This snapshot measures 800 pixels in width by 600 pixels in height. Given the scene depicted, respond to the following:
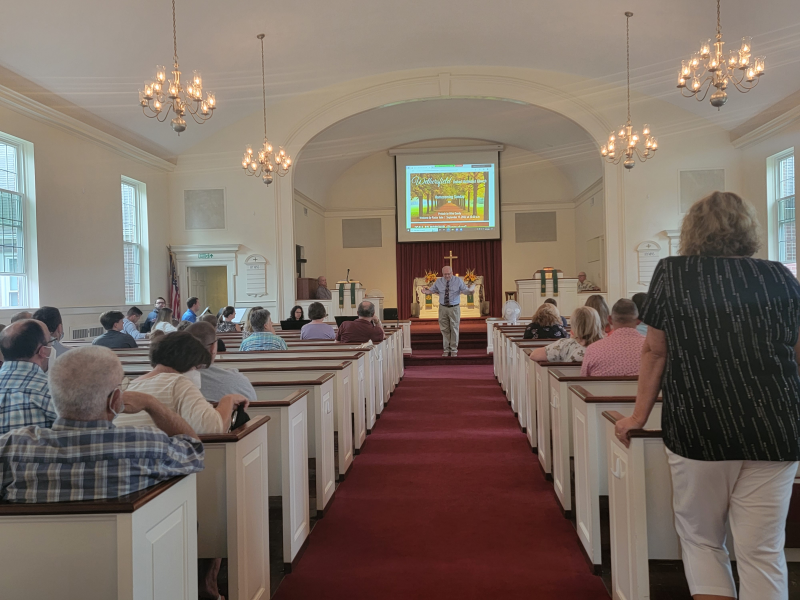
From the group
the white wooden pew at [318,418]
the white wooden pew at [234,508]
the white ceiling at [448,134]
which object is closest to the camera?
the white wooden pew at [234,508]

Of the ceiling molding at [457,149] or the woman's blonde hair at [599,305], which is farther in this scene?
the ceiling molding at [457,149]

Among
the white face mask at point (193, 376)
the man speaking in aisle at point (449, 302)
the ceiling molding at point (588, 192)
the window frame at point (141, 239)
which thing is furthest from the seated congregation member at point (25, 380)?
the ceiling molding at point (588, 192)

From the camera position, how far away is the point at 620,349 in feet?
10.6

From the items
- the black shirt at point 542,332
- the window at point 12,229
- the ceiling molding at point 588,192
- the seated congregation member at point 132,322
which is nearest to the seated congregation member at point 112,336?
the seated congregation member at point 132,322

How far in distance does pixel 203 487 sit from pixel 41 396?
686 mm

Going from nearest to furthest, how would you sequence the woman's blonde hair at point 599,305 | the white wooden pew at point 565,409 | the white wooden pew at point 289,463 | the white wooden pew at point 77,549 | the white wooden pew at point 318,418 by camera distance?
the white wooden pew at point 77,549, the white wooden pew at point 289,463, the white wooden pew at point 565,409, the white wooden pew at point 318,418, the woman's blonde hair at point 599,305

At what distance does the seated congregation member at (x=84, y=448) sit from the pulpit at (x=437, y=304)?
14783 millimetres

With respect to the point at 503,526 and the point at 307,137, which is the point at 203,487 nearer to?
the point at 503,526

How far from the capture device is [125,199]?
11328mm

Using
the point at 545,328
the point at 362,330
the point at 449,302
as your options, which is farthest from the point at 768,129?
the point at 362,330

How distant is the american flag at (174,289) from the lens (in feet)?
40.0

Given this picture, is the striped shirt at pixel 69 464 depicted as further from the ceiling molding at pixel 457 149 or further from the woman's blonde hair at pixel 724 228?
the ceiling molding at pixel 457 149

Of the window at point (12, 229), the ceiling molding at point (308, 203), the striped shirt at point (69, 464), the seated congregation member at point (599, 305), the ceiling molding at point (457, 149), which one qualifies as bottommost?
the striped shirt at point (69, 464)

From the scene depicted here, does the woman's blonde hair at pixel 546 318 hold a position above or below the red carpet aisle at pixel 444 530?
above
